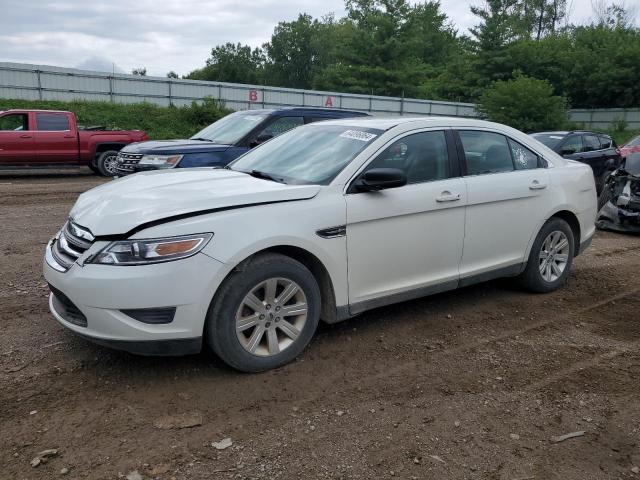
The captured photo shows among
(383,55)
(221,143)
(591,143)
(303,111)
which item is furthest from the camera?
(383,55)

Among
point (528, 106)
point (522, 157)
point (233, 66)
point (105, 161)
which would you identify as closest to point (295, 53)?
point (233, 66)

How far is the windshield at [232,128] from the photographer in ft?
29.8

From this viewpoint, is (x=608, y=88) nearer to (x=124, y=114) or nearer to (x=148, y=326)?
(x=124, y=114)

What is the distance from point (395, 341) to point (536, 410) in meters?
1.20

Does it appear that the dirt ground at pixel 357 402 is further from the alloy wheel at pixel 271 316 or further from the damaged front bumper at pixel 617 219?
the damaged front bumper at pixel 617 219

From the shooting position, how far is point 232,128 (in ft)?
31.1

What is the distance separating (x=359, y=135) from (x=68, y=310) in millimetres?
2455

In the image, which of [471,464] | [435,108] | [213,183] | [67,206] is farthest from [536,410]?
[435,108]

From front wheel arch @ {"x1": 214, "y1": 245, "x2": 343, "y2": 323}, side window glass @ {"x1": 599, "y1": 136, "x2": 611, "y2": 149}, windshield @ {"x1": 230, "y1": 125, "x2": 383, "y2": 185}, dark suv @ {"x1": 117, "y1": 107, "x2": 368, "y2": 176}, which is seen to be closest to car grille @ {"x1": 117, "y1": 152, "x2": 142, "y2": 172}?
dark suv @ {"x1": 117, "y1": 107, "x2": 368, "y2": 176}

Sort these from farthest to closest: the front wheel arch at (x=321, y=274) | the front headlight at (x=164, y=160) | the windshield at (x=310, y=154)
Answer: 1. the front headlight at (x=164, y=160)
2. the windshield at (x=310, y=154)
3. the front wheel arch at (x=321, y=274)

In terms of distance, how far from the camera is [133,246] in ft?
10.9

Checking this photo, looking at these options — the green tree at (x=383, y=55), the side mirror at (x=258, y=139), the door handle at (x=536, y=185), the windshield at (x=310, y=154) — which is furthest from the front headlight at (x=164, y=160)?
the green tree at (x=383, y=55)

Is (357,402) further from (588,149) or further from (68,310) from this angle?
(588,149)

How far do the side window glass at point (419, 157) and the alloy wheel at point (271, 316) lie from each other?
3.81 feet
